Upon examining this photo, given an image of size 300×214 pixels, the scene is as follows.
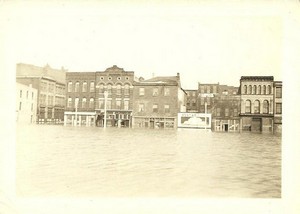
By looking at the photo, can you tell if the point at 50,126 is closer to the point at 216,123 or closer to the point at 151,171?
the point at 151,171

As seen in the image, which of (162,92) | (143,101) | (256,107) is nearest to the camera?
(256,107)

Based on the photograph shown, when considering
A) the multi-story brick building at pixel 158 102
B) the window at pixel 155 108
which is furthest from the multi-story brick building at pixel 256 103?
the window at pixel 155 108

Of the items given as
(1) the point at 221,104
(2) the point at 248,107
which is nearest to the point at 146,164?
(1) the point at 221,104

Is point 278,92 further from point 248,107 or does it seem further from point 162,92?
point 162,92

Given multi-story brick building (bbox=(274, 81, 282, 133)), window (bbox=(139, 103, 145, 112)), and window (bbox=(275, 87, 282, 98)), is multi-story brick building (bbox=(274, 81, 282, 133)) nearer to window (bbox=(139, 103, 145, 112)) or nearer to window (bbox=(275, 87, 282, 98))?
window (bbox=(275, 87, 282, 98))

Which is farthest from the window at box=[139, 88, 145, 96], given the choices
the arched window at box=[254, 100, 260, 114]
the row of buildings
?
the arched window at box=[254, 100, 260, 114]

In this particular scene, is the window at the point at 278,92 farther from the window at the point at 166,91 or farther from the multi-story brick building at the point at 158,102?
the window at the point at 166,91

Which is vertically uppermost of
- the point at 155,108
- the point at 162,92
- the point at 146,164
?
the point at 162,92
